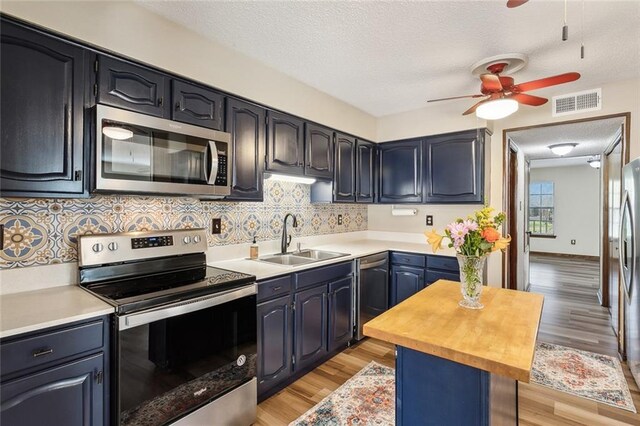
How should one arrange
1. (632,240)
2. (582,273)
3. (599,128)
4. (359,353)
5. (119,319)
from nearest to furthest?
(119,319) < (632,240) < (359,353) < (599,128) < (582,273)

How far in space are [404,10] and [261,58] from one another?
1140mm

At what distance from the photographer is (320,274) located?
258cm

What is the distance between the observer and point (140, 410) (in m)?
1.47

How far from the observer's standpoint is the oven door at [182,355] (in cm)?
142

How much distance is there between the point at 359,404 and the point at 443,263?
1557mm

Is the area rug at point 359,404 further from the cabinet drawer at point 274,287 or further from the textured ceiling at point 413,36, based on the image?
the textured ceiling at point 413,36

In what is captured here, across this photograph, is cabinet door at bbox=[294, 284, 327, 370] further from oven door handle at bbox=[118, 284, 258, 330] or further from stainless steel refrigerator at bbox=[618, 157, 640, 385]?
stainless steel refrigerator at bbox=[618, 157, 640, 385]

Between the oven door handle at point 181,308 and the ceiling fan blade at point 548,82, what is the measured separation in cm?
224

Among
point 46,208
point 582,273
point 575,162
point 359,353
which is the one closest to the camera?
point 46,208

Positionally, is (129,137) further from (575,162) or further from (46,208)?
(575,162)

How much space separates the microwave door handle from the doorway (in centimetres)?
307

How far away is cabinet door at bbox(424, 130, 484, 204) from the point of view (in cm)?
329

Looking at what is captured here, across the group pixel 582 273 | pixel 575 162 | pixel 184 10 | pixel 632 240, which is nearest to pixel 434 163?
pixel 632 240

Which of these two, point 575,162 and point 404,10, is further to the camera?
point 575,162
